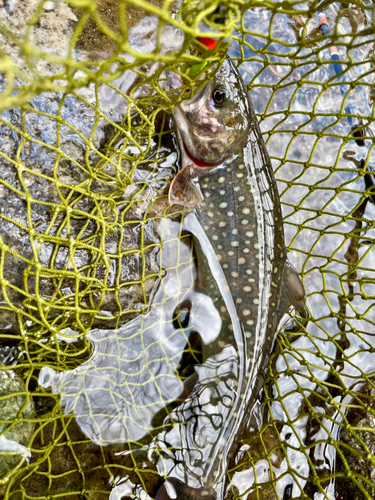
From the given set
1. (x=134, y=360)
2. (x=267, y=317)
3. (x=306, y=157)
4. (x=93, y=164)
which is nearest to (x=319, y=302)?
(x=267, y=317)

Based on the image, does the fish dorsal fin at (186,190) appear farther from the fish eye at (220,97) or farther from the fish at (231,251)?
the fish eye at (220,97)

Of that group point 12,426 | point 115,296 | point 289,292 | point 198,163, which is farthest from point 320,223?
point 12,426

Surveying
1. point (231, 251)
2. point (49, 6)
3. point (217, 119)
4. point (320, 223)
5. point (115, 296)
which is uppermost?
point (49, 6)

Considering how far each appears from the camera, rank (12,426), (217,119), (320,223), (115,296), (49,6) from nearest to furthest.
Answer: (12,426) < (115,296) < (49,6) < (217,119) < (320,223)

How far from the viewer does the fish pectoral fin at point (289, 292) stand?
3.07m

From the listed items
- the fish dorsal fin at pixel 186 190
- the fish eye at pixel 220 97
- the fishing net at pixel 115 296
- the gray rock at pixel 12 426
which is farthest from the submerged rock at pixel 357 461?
the fish eye at pixel 220 97

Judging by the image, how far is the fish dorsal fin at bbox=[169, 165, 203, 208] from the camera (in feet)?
9.94

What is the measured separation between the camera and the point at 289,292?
3098mm

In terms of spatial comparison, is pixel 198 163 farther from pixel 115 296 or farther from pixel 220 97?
pixel 115 296

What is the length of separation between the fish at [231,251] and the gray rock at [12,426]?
103cm

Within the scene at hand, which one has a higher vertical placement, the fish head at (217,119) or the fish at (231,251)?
the fish head at (217,119)

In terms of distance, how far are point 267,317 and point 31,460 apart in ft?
6.46

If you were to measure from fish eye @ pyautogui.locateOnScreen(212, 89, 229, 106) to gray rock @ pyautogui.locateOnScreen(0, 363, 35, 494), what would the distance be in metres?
2.38

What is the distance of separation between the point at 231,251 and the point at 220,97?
3.86 feet
